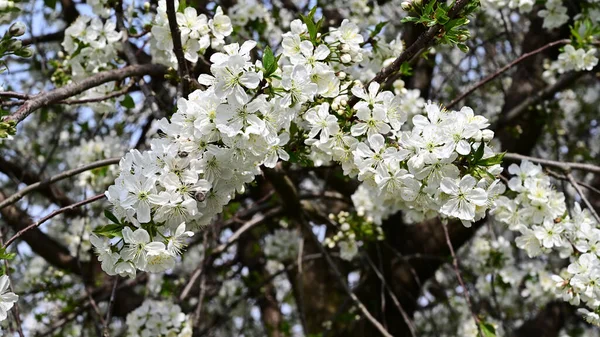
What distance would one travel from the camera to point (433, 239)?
13.4 feet

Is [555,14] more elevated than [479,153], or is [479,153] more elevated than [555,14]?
[555,14]

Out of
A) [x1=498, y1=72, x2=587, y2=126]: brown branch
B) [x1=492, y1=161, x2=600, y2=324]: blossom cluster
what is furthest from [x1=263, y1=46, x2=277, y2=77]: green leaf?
[x1=498, y1=72, x2=587, y2=126]: brown branch

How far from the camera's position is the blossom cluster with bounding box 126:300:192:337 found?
268 cm

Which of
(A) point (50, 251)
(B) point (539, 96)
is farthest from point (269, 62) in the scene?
(A) point (50, 251)

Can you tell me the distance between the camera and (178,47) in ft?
6.16

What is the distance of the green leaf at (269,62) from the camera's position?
160cm

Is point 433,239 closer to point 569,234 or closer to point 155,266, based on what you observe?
point 569,234

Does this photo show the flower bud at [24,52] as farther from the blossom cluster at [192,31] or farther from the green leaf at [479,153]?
the green leaf at [479,153]

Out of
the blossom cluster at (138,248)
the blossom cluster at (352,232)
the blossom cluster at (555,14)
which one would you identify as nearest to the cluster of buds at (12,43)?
the blossom cluster at (138,248)

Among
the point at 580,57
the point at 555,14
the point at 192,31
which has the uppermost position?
the point at 192,31

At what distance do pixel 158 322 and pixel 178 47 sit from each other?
135cm

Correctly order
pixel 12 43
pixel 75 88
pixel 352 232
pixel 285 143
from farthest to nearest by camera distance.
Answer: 1. pixel 352 232
2. pixel 75 88
3. pixel 12 43
4. pixel 285 143

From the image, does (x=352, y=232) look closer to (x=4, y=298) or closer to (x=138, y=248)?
(x=138, y=248)

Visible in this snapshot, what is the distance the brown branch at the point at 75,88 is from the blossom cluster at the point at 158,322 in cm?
104
